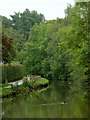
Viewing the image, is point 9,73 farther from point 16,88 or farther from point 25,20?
point 25,20

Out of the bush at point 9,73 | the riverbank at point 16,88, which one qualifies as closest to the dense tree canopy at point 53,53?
the riverbank at point 16,88

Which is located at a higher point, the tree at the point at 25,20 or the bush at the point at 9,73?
the tree at the point at 25,20

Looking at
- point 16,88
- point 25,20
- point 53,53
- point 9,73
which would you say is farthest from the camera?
point 25,20

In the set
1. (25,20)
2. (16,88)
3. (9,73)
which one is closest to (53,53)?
(9,73)

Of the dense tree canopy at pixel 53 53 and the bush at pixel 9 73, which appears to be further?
the dense tree canopy at pixel 53 53

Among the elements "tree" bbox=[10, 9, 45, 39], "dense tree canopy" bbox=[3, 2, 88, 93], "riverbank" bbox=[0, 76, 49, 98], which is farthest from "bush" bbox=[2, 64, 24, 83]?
"tree" bbox=[10, 9, 45, 39]

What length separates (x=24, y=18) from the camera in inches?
2943

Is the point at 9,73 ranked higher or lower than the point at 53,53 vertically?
lower

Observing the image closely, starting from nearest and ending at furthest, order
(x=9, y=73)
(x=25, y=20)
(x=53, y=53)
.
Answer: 1. (x=9, y=73)
2. (x=53, y=53)
3. (x=25, y=20)

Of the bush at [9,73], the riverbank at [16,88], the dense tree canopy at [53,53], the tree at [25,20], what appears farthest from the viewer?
the tree at [25,20]

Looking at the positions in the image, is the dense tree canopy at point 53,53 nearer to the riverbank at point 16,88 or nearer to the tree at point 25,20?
the riverbank at point 16,88

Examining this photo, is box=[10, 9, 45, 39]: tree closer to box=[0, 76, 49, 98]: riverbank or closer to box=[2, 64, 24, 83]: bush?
box=[2, 64, 24, 83]: bush

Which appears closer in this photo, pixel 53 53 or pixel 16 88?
pixel 16 88

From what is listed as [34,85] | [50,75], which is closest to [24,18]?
[50,75]
